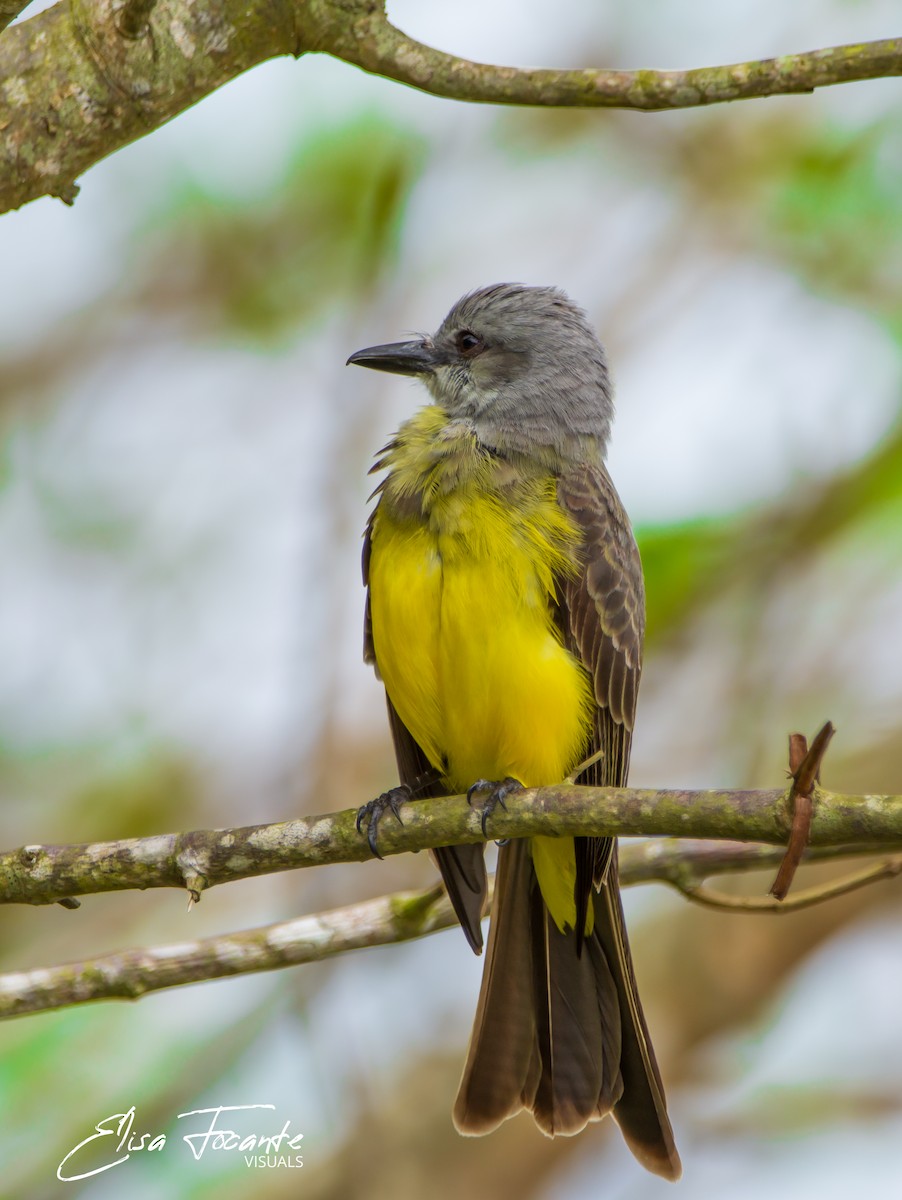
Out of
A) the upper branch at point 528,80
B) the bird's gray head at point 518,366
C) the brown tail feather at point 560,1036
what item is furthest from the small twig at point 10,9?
the brown tail feather at point 560,1036

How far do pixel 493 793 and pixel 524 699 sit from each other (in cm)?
65

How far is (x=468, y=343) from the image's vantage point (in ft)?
17.7

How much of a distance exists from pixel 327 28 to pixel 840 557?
489 cm

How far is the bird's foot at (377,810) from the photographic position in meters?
3.44

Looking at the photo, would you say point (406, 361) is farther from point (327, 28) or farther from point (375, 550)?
point (327, 28)

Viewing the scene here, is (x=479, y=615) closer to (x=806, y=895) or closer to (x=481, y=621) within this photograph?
(x=481, y=621)

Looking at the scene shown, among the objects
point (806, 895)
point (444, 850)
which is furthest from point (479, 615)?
point (806, 895)

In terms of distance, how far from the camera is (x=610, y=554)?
4539 mm

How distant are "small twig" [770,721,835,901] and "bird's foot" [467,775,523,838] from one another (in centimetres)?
85

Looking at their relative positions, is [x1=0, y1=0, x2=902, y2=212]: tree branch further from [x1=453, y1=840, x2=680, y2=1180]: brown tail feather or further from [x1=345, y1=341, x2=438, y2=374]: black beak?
[x1=453, y1=840, x2=680, y2=1180]: brown tail feather

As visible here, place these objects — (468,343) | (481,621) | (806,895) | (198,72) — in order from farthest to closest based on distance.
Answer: (468,343)
(481,621)
(806,895)
(198,72)

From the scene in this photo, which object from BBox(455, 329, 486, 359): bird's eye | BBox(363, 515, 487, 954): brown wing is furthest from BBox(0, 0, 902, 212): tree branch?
BBox(455, 329, 486, 359): bird's eye

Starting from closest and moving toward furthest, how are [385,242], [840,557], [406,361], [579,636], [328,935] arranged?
[328,935] → [579,636] → [406,361] → [385,242] → [840,557]

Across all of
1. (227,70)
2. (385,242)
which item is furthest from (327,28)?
(385,242)
